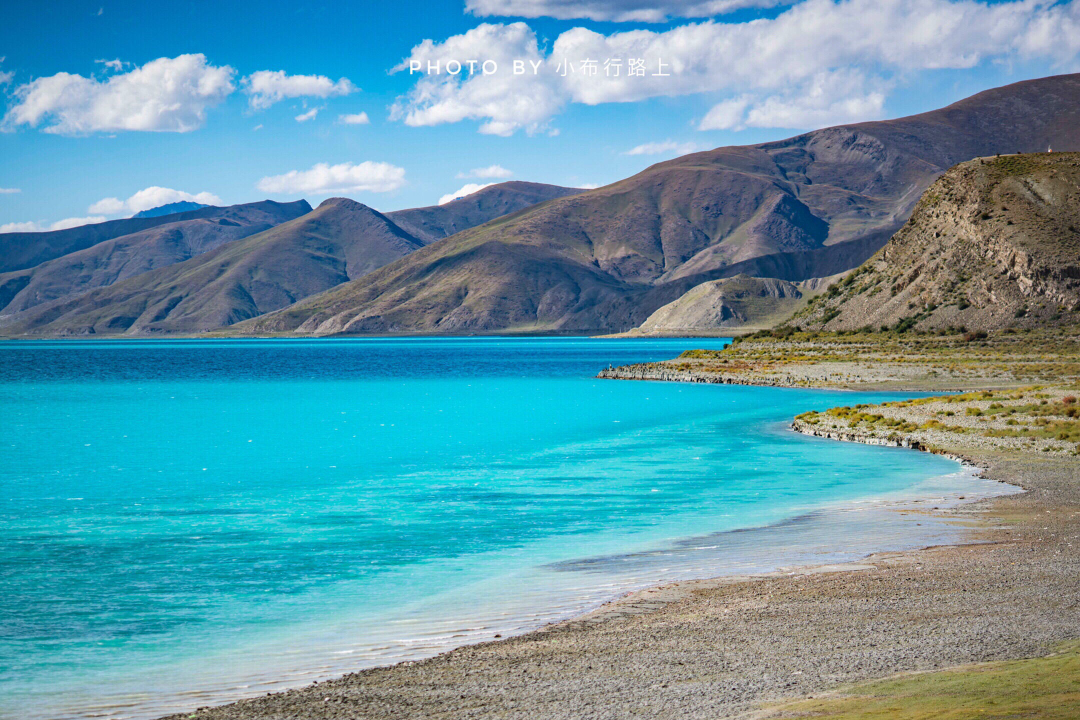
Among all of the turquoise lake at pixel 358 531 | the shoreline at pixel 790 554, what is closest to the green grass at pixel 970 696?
the shoreline at pixel 790 554

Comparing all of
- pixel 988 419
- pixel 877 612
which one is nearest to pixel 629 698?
pixel 877 612

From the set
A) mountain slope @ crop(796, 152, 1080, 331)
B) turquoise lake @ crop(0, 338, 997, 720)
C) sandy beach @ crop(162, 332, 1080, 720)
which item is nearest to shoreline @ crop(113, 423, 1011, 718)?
turquoise lake @ crop(0, 338, 997, 720)

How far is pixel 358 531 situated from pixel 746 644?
40.9 feet

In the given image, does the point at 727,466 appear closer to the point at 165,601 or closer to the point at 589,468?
the point at 589,468

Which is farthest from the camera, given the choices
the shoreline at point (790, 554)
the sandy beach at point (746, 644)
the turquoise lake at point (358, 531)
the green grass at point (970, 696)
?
the turquoise lake at point (358, 531)

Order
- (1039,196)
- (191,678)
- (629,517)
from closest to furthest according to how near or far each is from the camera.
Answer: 1. (191,678)
2. (629,517)
3. (1039,196)

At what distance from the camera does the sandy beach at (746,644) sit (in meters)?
8.78

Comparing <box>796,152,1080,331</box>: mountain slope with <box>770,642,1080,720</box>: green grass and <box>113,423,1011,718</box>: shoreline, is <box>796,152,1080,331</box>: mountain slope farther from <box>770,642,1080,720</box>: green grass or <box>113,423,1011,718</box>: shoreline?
<box>770,642,1080,720</box>: green grass

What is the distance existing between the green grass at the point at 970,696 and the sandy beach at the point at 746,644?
0.37m

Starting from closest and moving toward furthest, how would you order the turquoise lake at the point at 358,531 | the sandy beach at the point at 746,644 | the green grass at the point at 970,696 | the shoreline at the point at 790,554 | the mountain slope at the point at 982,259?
the green grass at the point at 970,696, the sandy beach at the point at 746,644, the shoreline at the point at 790,554, the turquoise lake at the point at 358,531, the mountain slope at the point at 982,259

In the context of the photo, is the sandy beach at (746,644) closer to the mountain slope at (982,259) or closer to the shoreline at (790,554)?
the shoreline at (790,554)

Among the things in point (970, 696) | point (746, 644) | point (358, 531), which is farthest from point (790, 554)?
point (358, 531)

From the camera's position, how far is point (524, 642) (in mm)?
11289

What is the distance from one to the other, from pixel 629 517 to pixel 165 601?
10937 mm
